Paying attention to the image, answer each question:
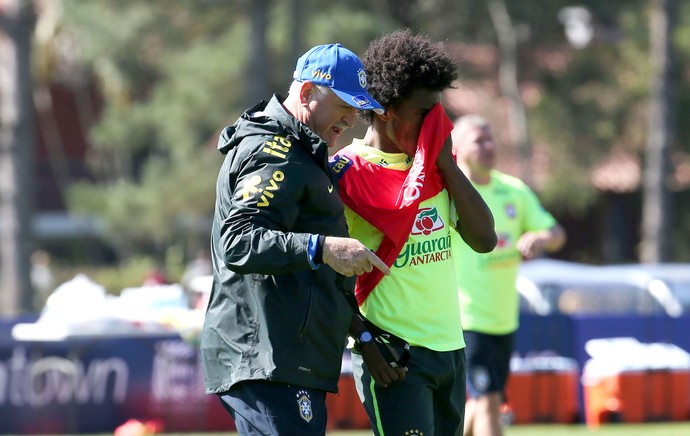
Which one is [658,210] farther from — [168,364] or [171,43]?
[168,364]

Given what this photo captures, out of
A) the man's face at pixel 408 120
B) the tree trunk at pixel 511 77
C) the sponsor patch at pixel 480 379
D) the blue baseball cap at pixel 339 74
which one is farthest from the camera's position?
the tree trunk at pixel 511 77

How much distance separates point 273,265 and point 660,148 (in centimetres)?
1800

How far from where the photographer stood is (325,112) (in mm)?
4461

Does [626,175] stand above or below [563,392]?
above

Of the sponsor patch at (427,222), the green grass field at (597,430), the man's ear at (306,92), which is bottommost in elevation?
the green grass field at (597,430)

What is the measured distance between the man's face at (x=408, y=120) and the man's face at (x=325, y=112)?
13.5 inches

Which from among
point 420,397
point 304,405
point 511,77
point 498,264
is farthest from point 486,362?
point 511,77

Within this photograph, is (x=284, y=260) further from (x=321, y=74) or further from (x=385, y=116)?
(x=385, y=116)

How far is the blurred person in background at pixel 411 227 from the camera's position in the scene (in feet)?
15.5

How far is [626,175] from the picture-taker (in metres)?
29.0

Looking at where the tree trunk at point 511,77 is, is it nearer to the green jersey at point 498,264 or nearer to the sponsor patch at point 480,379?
the green jersey at point 498,264

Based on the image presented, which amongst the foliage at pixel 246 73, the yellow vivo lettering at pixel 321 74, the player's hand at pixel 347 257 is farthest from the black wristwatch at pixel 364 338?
the foliage at pixel 246 73

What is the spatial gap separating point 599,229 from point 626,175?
3591 millimetres

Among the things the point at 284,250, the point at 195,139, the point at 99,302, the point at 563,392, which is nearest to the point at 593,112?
the point at 195,139
